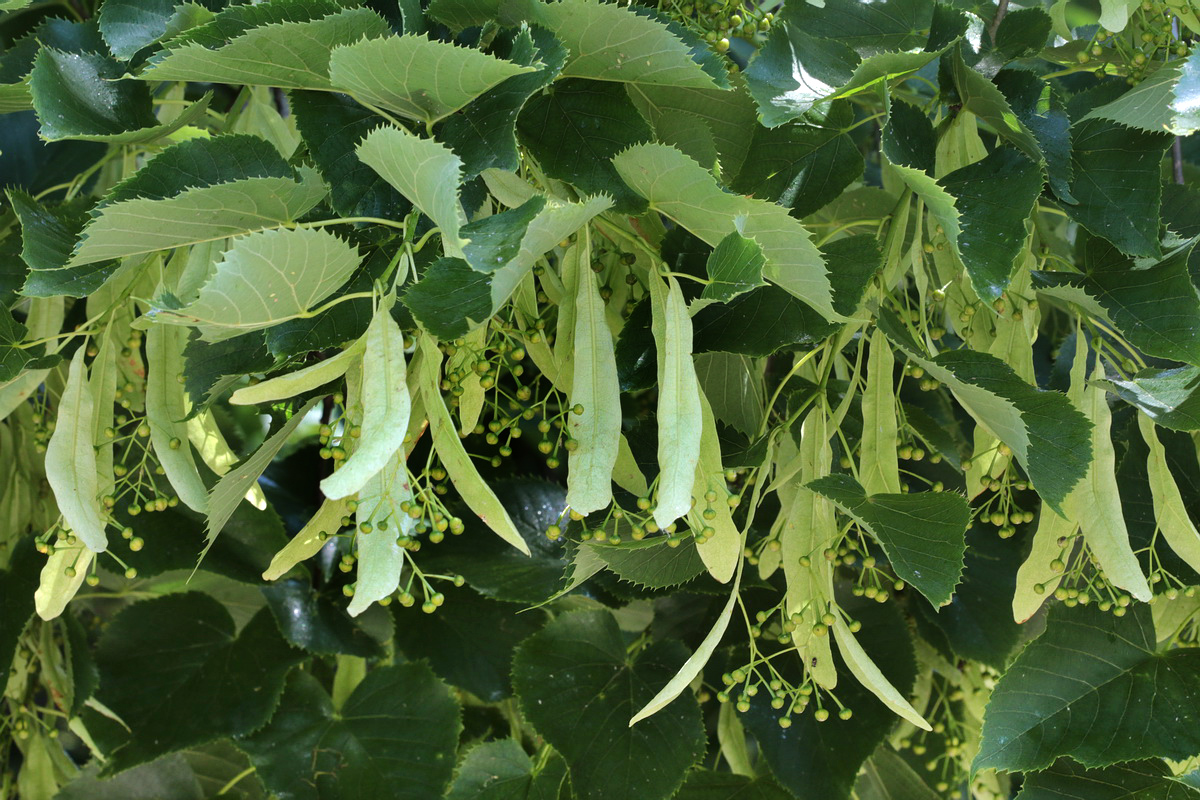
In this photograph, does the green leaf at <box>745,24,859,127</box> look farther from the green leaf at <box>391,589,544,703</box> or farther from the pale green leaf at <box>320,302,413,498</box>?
the green leaf at <box>391,589,544,703</box>

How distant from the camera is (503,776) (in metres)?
0.80

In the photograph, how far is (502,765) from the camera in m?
0.80

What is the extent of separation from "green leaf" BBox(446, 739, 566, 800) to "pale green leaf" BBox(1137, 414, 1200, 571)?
1.59 ft

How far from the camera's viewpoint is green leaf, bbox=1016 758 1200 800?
2.24 ft

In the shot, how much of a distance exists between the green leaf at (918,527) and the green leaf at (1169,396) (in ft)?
0.40

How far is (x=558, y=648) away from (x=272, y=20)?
0.53 m

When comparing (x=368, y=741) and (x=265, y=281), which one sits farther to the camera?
(x=368, y=741)

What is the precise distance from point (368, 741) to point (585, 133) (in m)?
0.56

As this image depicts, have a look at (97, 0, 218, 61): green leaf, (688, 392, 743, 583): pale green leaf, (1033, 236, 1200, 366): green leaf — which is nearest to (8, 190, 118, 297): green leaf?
(97, 0, 218, 61): green leaf

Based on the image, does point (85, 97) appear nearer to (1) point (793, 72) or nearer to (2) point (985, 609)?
(1) point (793, 72)

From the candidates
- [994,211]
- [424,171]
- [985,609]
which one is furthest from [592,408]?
[985,609]

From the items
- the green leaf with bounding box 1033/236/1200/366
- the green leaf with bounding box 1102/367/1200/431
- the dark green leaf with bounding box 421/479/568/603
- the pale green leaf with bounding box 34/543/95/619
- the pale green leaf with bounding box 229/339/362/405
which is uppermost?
the pale green leaf with bounding box 229/339/362/405

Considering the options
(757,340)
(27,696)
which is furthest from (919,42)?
(27,696)

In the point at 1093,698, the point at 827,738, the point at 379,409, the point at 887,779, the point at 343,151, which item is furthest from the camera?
the point at 887,779
